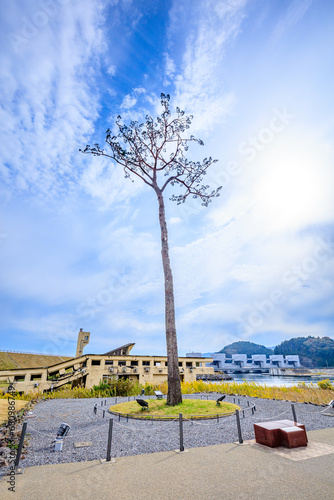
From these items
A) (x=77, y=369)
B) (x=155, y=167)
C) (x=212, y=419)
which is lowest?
(x=212, y=419)

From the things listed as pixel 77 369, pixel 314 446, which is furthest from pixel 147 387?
pixel 314 446

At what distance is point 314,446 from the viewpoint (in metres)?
6.21

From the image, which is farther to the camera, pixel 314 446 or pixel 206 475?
pixel 314 446

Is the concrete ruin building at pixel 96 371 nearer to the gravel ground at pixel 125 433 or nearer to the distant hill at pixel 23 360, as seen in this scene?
the gravel ground at pixel 125 433

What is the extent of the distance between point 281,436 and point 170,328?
24.1ft

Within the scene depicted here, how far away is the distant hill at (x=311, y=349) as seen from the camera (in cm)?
13982

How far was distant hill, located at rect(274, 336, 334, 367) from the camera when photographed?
459 feet

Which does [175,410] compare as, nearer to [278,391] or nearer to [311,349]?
[278,391]

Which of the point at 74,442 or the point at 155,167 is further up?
the point at 155,167

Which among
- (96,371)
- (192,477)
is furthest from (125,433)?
(96,371)

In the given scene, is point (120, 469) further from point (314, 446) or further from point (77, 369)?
point (77, 369)

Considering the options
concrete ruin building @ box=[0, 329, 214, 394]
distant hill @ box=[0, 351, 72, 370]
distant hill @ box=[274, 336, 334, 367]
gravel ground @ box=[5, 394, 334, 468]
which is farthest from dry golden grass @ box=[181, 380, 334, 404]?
distant hill @ box=[274, 336, 334, 367]

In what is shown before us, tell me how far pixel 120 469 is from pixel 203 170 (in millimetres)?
17355

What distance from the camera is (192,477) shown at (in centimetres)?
457
